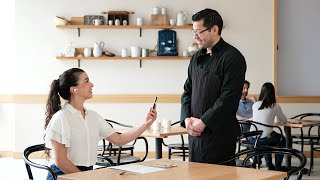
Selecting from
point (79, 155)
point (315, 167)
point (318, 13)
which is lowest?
point (315, 167)

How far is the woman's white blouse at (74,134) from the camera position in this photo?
3454 mm

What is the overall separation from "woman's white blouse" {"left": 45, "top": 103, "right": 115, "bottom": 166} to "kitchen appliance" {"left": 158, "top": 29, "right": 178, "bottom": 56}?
214 inches

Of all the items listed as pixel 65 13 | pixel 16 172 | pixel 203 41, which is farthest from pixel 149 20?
pixel 203 41

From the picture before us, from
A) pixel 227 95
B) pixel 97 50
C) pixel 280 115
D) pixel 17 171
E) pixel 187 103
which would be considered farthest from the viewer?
pixel 97 50

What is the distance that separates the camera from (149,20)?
9.12 meters

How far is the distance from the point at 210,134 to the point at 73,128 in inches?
34.3

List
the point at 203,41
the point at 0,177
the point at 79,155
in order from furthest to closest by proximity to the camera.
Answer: the point at 0,177 → the point at 203,41 → the point at 79,155

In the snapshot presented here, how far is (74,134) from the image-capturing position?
3510 mm

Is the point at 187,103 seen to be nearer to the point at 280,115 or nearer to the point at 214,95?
the point at 214,95

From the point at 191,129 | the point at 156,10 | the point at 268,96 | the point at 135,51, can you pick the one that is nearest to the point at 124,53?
the point at 135,51

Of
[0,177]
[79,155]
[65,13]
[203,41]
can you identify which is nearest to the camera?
[79,155]

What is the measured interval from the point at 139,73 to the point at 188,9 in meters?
1.28

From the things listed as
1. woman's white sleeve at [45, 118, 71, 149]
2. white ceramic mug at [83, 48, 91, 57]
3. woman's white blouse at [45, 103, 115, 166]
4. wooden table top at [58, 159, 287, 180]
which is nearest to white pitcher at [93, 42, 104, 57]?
white ceramic mug at [83, 48, 91, 57]

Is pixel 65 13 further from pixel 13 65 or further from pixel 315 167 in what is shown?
pixel 315 167
